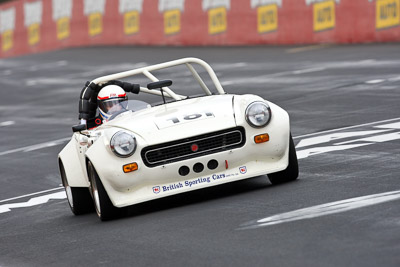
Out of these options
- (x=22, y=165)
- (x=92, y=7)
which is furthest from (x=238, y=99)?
(x=92, y=7)

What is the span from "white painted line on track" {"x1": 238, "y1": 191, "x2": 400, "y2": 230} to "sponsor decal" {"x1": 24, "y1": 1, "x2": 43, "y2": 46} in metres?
32.3

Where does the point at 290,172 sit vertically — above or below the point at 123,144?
below

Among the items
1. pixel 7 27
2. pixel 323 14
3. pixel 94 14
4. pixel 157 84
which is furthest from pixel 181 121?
pixel 7 27

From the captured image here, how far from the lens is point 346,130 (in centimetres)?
1223

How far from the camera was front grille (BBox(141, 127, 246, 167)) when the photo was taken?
329 inches

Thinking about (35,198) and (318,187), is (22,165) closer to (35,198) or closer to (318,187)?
(35,198)

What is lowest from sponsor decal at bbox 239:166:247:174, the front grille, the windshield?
sponsor decal at bbox 239:166:247:174

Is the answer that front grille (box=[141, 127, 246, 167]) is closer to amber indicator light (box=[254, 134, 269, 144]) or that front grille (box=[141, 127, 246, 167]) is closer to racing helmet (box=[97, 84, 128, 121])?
amber indicator light (box=[254, 134, 269, 144])

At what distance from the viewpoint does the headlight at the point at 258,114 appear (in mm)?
8523

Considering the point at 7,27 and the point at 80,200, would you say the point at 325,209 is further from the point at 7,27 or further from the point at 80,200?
the point at 7,27

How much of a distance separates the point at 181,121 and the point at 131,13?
2610cm

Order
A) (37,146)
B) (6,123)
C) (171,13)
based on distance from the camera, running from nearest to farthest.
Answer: (37,146), (6,123), (171,13)

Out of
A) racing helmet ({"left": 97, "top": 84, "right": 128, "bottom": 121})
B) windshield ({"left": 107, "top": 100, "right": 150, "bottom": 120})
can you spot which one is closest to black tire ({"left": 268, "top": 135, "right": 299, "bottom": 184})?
windshield ({"left": 107, "top": 100, "right": 150, "bottom": 120})

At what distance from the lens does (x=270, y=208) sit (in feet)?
25.2
